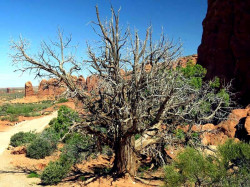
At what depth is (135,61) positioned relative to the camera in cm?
767

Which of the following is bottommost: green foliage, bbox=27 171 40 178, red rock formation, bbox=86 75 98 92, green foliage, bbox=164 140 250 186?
green foliage, bbox=27 171 40 178

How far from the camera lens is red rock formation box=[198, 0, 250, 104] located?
21547mm

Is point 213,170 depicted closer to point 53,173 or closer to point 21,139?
point 53,173

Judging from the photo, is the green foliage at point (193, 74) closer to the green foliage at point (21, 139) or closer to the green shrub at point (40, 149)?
the green shrub at point (40, 149)

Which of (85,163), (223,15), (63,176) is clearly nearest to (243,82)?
(223,15)

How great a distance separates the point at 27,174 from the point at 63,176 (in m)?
2.02

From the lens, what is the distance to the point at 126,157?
8.46m

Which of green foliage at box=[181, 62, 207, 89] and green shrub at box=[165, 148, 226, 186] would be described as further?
green foliage at box=[181, 62, 207, 89]

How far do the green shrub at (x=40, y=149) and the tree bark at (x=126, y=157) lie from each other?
6.14m

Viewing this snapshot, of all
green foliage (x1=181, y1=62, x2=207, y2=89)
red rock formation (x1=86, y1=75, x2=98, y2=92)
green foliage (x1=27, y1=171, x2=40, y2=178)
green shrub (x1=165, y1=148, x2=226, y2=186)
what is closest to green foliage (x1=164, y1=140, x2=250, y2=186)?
green shrub (x1=165, y1=148, x2=226, y2=186)

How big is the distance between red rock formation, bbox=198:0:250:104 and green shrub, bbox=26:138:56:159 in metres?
17.2

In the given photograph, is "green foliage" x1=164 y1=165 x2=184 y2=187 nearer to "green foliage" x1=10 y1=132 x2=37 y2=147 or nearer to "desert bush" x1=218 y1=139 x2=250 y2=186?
"desert bush" x1=218 y1=139 x2=250 y2=186

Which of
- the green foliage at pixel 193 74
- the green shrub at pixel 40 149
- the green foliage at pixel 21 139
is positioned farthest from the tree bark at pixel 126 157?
the green foliage at pixel 21 139

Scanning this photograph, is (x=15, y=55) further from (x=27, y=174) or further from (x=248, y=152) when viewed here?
(x=248, y=152)
